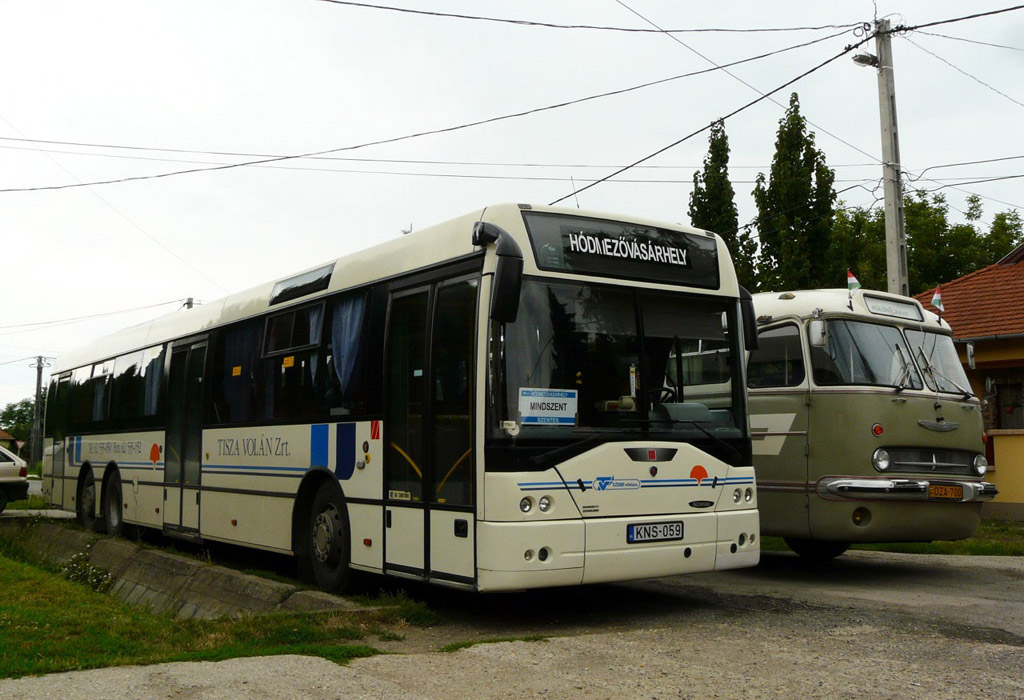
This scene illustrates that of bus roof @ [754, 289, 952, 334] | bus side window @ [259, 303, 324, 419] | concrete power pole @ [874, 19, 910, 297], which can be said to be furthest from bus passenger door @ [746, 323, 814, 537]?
concrete power pole @ [874, 19, 910, 297]

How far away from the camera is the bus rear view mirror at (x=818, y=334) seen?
10320 millimetres

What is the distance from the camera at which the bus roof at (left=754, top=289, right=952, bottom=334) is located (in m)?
10.7

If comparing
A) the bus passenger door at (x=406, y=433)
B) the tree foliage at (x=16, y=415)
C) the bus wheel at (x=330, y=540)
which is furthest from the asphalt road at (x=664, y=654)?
the tree foliage at (x=16, y=415)

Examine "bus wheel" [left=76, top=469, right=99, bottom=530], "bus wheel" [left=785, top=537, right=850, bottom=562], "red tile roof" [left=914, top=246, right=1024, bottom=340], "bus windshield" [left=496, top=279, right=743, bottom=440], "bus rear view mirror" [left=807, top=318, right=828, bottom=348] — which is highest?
"red tile roof" [left=914, top=246, right=1024, bottom=340]

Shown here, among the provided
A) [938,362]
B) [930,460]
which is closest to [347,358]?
[930,460]

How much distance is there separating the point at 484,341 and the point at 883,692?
3.45m

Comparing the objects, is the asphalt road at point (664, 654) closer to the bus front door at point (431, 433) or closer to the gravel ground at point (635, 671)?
the gravel ground at point (635, 671)

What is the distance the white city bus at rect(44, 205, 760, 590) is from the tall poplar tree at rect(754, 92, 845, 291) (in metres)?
19.8

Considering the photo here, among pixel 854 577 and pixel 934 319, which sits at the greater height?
pixel 934 319

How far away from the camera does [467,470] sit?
7.72m

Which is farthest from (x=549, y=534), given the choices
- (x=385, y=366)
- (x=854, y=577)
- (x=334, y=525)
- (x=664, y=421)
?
(x=854, y=577)

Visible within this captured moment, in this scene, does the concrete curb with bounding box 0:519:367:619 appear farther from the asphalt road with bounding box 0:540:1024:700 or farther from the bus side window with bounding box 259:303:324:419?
the bus side window with bounding box 259:303:324:419

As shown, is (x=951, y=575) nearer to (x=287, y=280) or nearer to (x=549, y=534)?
(x=549, y=534)

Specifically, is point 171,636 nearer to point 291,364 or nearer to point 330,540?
point 330,540
